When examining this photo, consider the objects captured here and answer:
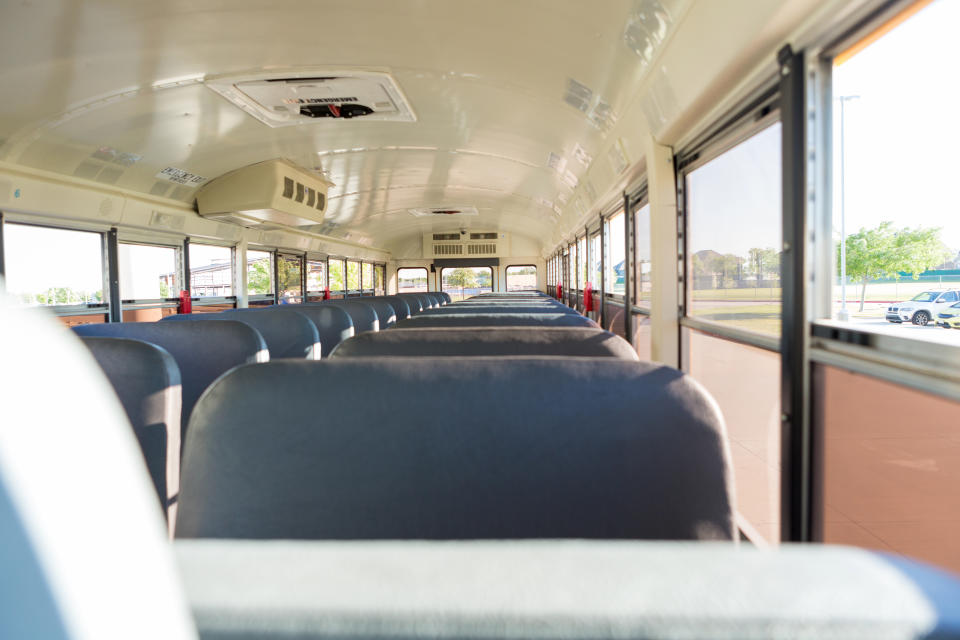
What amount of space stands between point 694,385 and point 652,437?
136mm

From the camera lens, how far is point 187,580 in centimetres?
43

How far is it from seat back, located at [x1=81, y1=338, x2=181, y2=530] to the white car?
2009 mm

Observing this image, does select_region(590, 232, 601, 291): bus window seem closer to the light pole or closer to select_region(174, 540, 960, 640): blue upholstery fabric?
the light pole

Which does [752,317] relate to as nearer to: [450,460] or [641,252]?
[450,460]

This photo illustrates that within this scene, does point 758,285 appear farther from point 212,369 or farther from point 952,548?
point 212,369

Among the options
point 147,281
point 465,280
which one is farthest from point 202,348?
point 465,280

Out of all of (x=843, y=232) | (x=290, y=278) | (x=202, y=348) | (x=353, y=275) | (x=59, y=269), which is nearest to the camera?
(x=843, y=232)

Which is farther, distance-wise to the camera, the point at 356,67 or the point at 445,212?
the point at 445,212

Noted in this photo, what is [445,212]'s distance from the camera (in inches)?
510

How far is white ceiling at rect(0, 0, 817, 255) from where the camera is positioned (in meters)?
2.79

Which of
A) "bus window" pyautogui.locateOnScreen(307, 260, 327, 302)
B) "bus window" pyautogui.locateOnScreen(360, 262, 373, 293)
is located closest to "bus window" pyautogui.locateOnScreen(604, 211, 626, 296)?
"bus window" pyautogui.locateOnScreen(307, 260, 327, 302)

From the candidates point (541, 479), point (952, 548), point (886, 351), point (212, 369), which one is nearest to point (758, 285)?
point (886, 351)

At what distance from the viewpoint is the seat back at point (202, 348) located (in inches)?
87.6

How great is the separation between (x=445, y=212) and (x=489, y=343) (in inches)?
443
